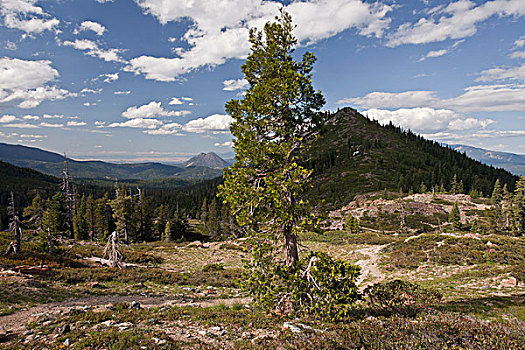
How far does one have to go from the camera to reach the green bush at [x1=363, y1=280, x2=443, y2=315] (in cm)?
994

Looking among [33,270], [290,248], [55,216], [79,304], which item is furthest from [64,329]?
[55,216]

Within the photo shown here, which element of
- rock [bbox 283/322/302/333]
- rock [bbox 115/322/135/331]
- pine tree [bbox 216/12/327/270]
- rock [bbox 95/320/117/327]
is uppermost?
pine tree [bbox 216/12/327/270]

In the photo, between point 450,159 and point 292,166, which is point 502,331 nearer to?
point 292,166

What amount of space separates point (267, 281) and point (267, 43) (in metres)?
9.12

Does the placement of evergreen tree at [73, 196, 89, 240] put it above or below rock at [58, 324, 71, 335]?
below

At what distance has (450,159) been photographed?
18925 cm

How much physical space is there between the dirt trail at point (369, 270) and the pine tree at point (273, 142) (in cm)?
1112

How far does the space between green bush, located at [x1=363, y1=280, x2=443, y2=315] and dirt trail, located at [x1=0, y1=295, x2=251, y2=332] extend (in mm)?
7622

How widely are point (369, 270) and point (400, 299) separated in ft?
46.7

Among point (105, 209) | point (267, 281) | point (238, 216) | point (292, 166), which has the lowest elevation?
point (105, 209)

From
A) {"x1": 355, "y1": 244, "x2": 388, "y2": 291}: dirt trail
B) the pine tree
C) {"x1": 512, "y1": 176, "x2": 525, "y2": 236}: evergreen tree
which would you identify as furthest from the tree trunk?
{"x1": 512, "y1": 176, "x2": 525, "y2": 236}: evergreen tree

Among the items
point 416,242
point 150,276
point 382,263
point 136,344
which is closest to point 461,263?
point 382,263

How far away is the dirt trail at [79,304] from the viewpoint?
1017 centimetres

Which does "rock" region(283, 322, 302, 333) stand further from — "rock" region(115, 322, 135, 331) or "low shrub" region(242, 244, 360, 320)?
"rock" region(115, 322, 135, 331)
